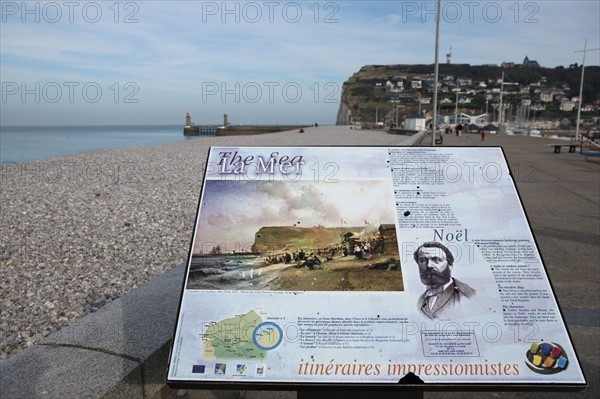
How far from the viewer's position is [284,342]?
7.00ft

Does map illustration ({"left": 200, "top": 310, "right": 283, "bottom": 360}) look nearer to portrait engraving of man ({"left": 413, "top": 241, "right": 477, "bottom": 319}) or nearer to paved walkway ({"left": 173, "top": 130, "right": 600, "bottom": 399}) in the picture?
paved walkway ({"left": 173, "top": 130, "right": 600, "bottom": 399})

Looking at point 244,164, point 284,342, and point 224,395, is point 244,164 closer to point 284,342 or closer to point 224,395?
point 284,342

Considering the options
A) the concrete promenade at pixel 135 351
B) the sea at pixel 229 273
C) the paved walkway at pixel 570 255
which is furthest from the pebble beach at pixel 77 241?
the sea at pixel 229 273

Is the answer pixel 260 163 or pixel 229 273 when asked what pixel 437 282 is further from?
pixel 260 163

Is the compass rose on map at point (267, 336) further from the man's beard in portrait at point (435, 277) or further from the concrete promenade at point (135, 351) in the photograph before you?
the man's beard in portrait at point (435, 277)

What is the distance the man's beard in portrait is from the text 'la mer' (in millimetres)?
918

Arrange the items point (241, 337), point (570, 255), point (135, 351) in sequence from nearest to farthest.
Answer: point (241, 337) → point (135, 351) → point (570, 255)

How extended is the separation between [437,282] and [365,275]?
1.10ft

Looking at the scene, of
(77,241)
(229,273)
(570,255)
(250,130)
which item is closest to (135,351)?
(229,273)

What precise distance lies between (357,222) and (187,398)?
1.85m

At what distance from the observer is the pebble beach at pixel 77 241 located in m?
4.52

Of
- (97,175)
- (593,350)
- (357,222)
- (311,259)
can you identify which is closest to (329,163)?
(357,222)

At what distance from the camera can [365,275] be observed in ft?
7.85

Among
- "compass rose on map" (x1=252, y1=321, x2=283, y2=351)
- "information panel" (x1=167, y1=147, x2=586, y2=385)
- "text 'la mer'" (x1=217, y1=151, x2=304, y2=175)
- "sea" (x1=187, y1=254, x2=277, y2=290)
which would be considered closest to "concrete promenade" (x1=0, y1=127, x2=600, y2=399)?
"information panel" (x1=167, y1=147, x2=586, y2=385)
